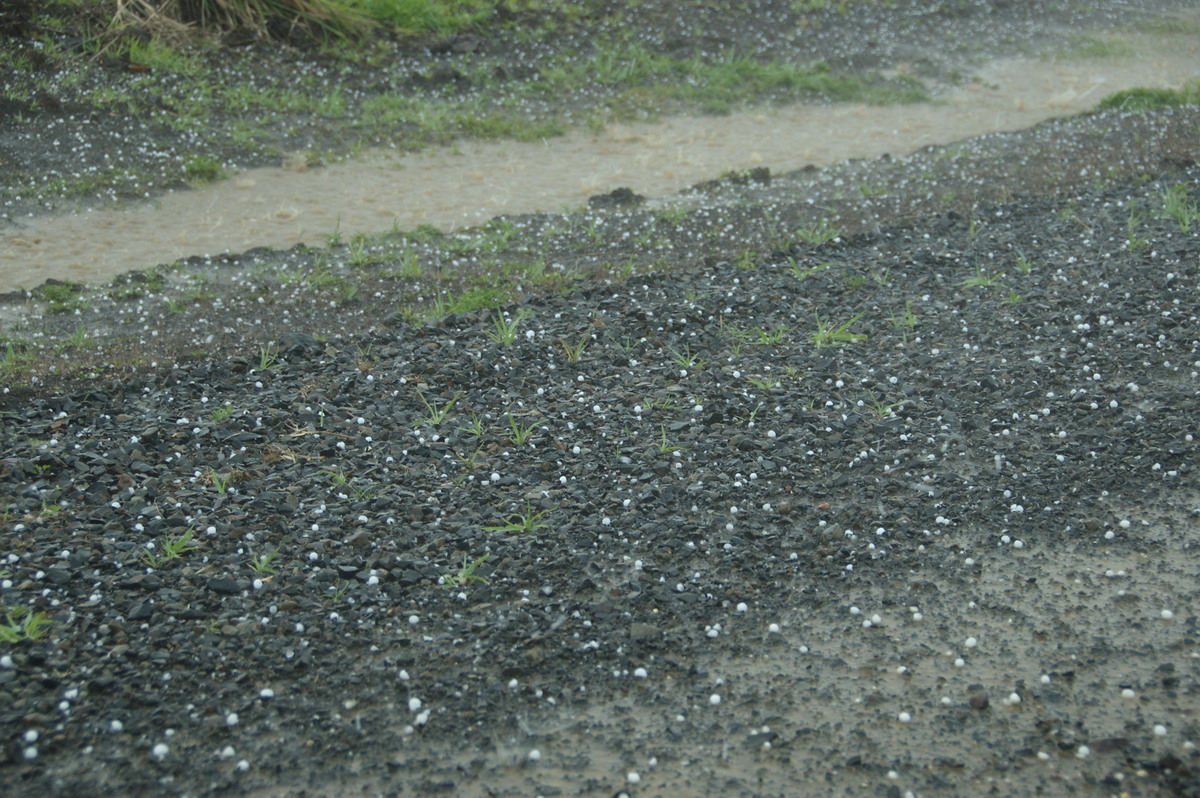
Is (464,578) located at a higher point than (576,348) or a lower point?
lower

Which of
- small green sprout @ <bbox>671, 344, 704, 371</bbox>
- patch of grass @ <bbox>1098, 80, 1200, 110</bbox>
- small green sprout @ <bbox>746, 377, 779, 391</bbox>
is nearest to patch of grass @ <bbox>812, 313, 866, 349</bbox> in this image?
small green sprout @ <bbox>746, 377, 779, 391</bbox>

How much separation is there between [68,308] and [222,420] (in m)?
1.91

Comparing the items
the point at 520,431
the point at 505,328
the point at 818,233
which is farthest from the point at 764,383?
the point at 818,233

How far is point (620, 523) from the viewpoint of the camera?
3691 mm

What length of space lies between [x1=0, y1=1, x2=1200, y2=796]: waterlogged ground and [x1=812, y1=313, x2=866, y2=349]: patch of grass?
0.29ft

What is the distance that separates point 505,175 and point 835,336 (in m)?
3.74

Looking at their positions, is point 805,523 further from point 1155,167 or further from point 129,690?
point 1155,167

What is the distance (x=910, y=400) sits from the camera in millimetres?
4449

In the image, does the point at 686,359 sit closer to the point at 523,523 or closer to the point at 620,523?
the point at 620,523

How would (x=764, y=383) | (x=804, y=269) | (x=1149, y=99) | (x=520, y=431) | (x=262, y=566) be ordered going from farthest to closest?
(x=1149, y=99) → (x=804, y=269) → (x=764, y=383) → (x=520, y=431) → (x=262, y=566)

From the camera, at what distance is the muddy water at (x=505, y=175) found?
20.9 feet

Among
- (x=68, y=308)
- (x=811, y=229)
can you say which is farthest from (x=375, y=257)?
(x=811, y=229)

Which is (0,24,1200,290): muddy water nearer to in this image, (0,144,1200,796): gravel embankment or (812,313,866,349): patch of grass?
(0,144,1200,796): gravel embankment

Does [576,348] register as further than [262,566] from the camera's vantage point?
Yes
